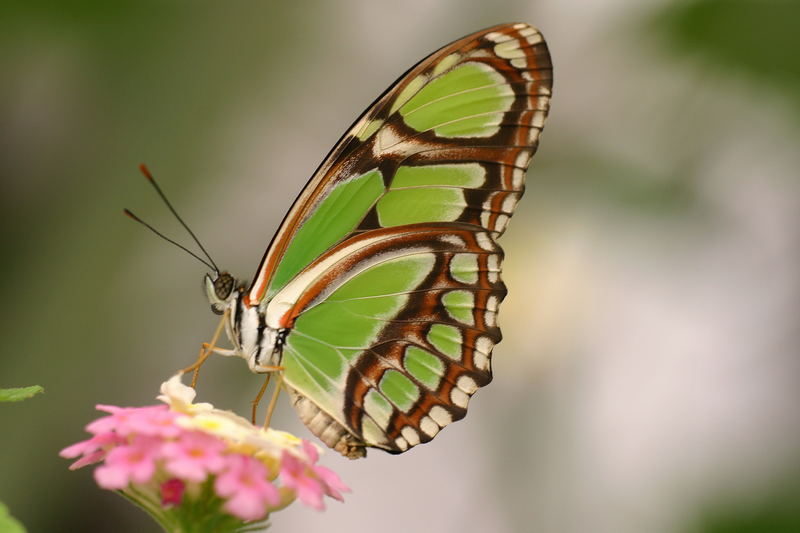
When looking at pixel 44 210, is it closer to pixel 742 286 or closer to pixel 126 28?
pixel 126 28

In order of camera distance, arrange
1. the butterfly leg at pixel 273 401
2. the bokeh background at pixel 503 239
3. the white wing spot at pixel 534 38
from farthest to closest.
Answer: the bokeh background at pixel 503 239 < the white wing spot at pixel 534 38 < the butterfly leg at pixel 273 401

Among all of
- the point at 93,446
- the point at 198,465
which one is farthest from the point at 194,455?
the point at 93,446

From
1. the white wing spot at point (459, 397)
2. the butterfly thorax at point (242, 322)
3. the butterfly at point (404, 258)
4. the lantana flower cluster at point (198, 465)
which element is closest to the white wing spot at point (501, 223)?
the butterfly at point (404, 258)

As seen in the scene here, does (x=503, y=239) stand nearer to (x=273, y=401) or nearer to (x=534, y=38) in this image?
(x=534, y=38)

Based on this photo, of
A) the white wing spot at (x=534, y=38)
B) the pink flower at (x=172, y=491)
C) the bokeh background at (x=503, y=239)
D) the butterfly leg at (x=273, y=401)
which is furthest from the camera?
the bokeh background at (x=503, y=239)

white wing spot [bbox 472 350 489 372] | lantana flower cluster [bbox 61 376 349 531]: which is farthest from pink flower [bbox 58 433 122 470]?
white wing spot [bbox 472 350 489 372]

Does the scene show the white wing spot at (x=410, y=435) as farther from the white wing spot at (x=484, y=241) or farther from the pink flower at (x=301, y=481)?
the pink flower at (x=301, y=481)

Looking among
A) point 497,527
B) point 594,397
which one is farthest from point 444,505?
point 594,397
